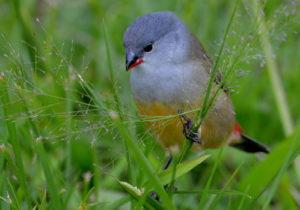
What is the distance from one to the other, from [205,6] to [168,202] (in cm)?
304

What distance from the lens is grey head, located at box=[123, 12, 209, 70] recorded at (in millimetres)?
2318

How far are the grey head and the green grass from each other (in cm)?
9

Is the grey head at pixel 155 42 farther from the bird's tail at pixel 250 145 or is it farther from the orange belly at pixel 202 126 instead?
the bird's tail at pixel 250 145

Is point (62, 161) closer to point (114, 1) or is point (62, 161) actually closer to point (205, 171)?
point (205, 171)

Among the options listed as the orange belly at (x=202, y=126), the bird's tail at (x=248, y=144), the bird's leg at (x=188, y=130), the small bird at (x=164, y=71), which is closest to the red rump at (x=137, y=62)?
the small bird at (x=164, y=71)

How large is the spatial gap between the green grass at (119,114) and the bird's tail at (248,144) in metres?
0.10

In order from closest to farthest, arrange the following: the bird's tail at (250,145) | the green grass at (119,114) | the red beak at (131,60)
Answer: the green grass at (119,114), the red beak at (131,60), the bird's tail at (250,145)

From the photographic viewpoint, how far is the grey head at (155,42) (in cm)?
232

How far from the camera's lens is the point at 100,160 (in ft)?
10.0

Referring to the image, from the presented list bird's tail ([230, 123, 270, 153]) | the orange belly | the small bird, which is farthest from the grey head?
bird's tail ([230, 123, 270, 153])

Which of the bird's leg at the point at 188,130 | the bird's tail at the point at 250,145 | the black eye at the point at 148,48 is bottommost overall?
the bird's tail at the point at 250,145

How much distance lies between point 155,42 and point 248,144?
3.78 feet

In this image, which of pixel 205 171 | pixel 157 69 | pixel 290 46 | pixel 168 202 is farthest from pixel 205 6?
pixel 168 202

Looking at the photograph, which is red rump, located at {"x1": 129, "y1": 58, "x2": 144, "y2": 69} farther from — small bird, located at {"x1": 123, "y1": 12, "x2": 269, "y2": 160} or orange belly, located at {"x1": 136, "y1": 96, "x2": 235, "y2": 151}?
orange belly, located at {"x1": 136, "y1": 96, "x2": 235, "y2": 151}
